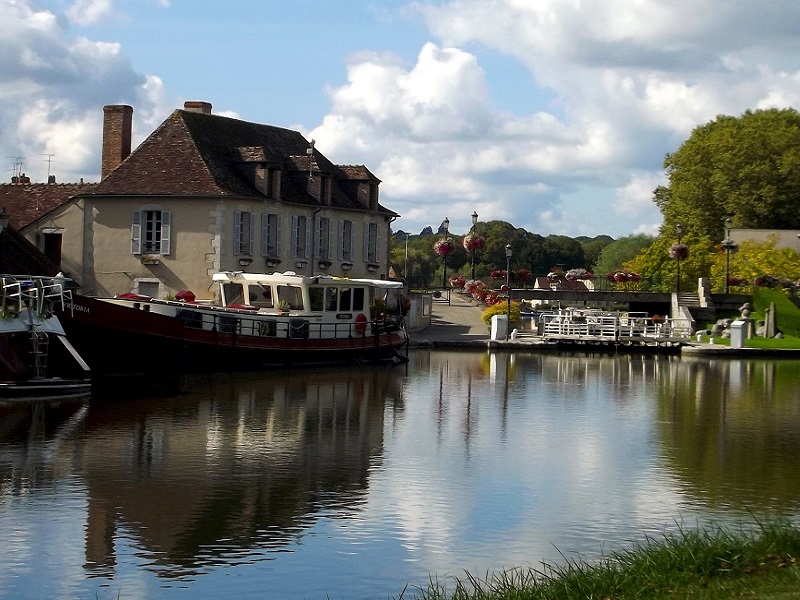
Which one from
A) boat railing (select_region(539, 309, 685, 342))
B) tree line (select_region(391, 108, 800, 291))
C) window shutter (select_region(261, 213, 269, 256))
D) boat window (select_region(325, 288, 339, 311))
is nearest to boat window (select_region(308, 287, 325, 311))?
boat window (select_region(325, 288, 339, 311))

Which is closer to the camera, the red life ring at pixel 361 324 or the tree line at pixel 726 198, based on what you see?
the red life ring at pixel 361 324

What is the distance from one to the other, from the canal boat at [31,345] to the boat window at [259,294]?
32.2ft

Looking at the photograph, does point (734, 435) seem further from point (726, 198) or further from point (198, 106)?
point (726, 198)

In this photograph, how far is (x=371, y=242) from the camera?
162 feet

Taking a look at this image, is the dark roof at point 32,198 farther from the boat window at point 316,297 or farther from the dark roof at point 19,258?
the boat window at point 316,297

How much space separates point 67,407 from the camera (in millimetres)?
23844

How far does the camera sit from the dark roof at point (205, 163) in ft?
136

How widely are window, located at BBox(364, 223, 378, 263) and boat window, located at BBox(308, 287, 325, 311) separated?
41.5 feet

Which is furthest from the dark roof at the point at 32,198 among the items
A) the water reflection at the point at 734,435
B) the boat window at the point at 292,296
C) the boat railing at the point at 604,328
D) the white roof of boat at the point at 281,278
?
the water reflection at the point at 734,435

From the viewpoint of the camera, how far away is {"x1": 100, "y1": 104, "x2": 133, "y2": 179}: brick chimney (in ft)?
145

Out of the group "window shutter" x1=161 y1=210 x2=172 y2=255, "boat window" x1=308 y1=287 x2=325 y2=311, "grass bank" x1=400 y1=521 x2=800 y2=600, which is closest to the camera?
"grass bank" x1=400 y1=521 x2=800 y2=600

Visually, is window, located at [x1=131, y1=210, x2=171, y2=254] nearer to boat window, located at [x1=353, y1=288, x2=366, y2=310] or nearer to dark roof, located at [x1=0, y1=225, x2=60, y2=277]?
dark roof, located at [x1=0, y1=225, x2=60, y2=277]

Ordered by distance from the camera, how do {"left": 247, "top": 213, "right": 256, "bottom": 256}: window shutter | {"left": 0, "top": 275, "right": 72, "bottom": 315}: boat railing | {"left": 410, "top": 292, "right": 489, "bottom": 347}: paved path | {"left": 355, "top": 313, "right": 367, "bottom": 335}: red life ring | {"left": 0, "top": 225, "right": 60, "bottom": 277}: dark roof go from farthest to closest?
{"left": 410, "top": 292, "right": 489, "bottom": 347}: paved path
{"left": 247, "top": 213, "right": 256, "bottom": 256}: window shutter
{"left": 355, "top": 313, "right": 367, "bottom": 335}: red life ring
{"left": 0, "top": 225, "right": 60, "bottom": 277}: dark roof
{"left": 0, "top": 275, "right": 72, "bottom": 315}: boat railing

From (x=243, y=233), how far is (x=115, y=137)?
615 centimetres
